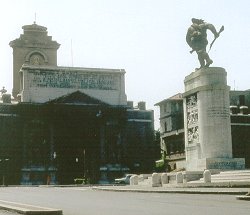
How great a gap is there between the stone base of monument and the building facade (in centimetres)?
4648

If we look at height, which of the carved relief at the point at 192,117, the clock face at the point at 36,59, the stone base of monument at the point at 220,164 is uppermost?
the clock face at the point at 36,59

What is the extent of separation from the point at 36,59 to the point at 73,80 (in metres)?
14.6

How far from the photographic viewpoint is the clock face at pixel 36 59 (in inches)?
3979

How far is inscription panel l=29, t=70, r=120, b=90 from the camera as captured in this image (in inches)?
3462

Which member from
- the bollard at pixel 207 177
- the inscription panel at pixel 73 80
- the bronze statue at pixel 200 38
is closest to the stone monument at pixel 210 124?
the bronze statue at pixel 200 38

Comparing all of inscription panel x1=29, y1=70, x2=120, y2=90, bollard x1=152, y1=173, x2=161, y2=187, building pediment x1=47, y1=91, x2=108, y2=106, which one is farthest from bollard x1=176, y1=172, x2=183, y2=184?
inscription panel x1=29, y1=70, x2=120, y2=90

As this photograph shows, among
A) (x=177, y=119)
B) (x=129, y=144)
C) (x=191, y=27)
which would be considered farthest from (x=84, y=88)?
(x=191, y=27)

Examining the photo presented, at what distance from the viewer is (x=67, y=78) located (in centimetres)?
8956

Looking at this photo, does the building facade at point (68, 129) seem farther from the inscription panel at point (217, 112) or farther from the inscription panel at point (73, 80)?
the inscription panel at point (217, 112)

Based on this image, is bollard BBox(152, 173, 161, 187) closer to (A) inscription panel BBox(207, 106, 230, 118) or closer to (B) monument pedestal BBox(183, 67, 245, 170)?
(B) monument pedestal BBox(183, 67, 245, 170)

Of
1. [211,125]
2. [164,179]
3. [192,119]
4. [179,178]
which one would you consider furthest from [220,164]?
[192,119]

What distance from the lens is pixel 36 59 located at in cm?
10150

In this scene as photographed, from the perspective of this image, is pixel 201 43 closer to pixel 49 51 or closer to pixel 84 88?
pixel 84 88

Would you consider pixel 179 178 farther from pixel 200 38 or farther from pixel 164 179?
pixel 200 38
